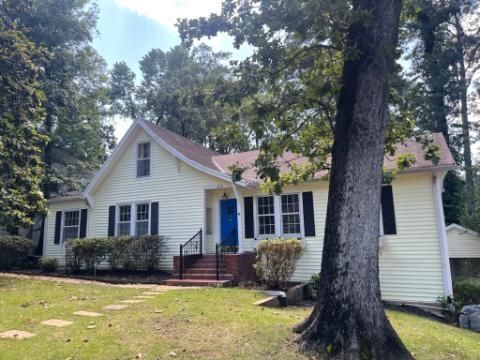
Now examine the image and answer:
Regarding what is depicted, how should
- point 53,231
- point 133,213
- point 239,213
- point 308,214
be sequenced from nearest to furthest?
point 308,214
point 239,213
point 133,213
point 53,231

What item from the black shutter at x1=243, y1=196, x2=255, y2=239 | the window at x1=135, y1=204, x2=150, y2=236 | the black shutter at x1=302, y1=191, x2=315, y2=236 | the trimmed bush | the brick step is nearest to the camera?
the brick step

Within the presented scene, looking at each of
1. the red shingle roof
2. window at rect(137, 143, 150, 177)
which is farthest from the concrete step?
window at rect(137, 143, 150, 177)

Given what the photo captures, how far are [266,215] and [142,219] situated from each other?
17.3ft

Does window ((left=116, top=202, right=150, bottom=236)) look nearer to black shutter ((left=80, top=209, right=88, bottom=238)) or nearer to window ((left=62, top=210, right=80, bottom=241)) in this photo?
black shutter ((left=80, top=209, right=88, bottom=238))

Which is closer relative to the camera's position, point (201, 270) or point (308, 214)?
point (308, 214)

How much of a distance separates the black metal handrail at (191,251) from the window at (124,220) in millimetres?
3143

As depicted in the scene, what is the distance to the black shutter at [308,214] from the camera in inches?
453

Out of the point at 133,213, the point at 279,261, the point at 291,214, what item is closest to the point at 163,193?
the point at 133,213

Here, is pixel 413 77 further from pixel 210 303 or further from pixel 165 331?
pixel 165 331

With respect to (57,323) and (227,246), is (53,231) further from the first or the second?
(57,323)

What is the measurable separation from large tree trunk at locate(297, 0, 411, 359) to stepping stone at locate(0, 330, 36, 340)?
390 cm

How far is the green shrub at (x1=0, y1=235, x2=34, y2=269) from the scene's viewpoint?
15898 mm

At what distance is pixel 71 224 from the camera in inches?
631

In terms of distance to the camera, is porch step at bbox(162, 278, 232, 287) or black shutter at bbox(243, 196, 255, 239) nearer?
porch step at bbox(162, 278, 232, 287)
